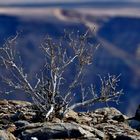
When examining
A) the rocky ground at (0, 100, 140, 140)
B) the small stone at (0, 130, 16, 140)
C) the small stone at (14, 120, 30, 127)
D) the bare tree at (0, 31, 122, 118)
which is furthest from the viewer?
the bare tree at (0, 31, 122, 118)

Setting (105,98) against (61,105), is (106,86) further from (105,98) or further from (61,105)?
(61,105)

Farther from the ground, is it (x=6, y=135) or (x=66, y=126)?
(x=66, y=126)

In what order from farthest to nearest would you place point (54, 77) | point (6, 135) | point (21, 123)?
point (54, 77)
point (21, 123)
point (6, 135)

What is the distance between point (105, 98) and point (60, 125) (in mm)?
4719

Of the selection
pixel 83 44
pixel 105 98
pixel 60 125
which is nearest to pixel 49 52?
pixel 83 44

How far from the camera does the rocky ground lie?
25.0 m

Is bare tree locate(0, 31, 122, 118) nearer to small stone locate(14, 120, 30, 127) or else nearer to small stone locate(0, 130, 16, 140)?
small stone locate(14, 120, 30, 127)

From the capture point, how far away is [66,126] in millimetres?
25391

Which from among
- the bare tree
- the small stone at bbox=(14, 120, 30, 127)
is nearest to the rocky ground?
the small stone at bbox=(14, 120, 30, 127)

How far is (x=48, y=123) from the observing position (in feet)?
86.3

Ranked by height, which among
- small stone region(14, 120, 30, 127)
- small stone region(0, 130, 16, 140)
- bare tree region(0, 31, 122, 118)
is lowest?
small stone region(0, 130, 16, 140)

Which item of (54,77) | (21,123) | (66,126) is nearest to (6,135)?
(66,126)

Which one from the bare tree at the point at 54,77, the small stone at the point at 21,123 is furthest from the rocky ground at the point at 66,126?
the bare tree at the point at 54,77

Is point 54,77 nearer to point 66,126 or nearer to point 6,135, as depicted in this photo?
point 66,126
